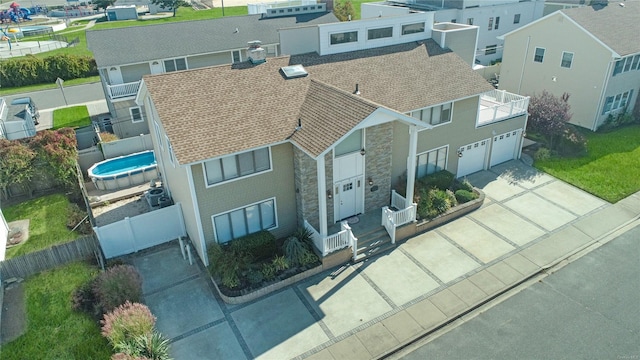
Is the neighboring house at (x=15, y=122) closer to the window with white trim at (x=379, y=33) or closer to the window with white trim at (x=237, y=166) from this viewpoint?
the window with white trim at (x=237, y=166)

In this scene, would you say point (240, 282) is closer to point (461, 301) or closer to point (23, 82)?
point (461, 301)

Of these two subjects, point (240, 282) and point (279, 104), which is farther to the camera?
point (279, 104)

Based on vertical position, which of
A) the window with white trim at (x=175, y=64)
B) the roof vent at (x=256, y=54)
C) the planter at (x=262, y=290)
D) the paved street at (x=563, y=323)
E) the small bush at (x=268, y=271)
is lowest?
the paved street at (x=563, y=323)

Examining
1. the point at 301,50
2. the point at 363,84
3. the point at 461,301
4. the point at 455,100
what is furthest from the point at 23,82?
the point at 461,301

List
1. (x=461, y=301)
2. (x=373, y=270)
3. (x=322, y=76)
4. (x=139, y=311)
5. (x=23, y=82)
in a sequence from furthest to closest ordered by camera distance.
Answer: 1. (x=23, y=82)
2. (x=322, y=76)
3. (x=373, y=270)
4. (x=461, y=301)
5. (x=139, y=311)

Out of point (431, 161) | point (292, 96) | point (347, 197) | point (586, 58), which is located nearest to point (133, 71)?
point (292, 96)

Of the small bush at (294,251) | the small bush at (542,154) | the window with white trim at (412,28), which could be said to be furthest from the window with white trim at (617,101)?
the small bush at (294,251)

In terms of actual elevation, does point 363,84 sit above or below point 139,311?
above

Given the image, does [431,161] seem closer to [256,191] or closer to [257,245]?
[256,191]
